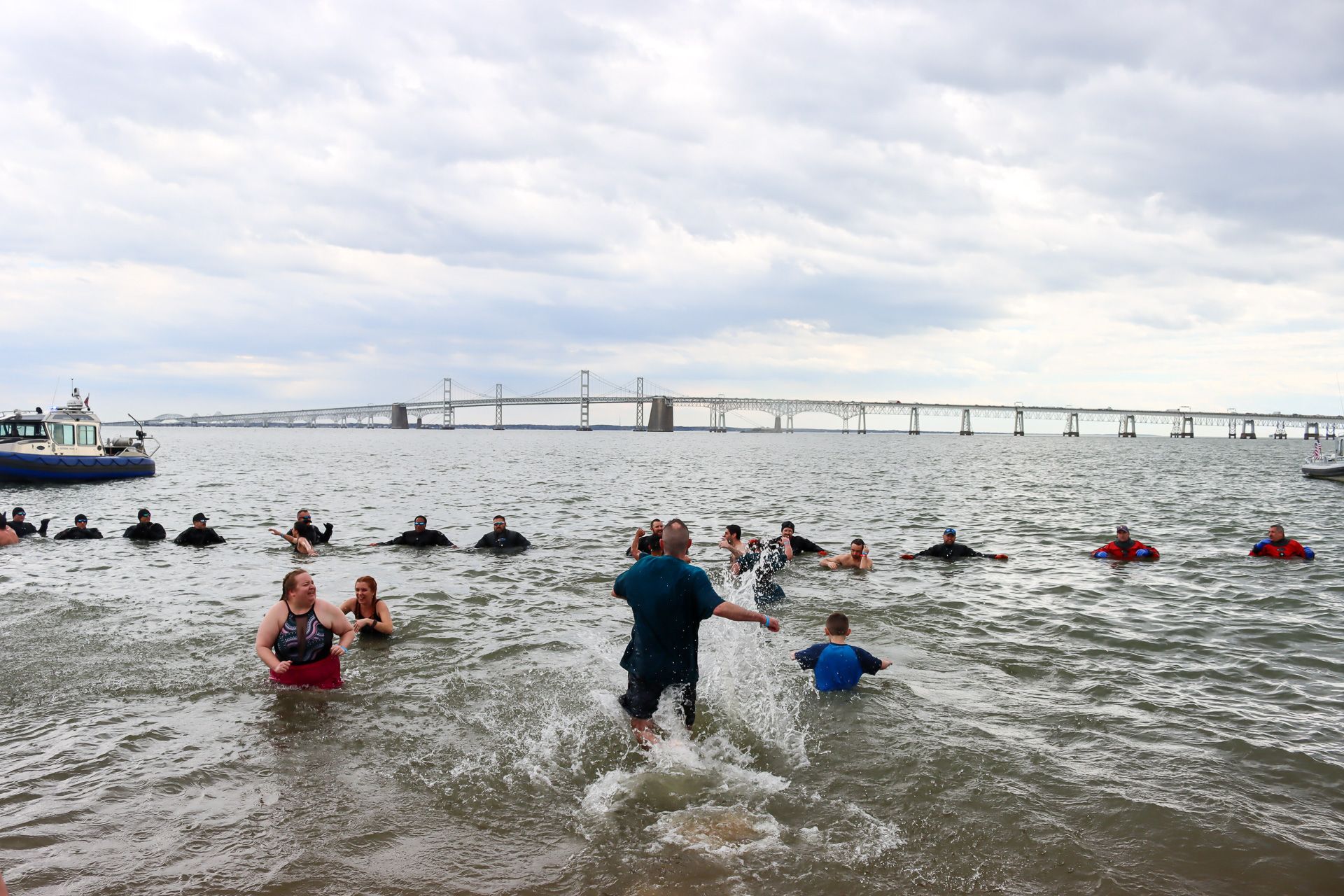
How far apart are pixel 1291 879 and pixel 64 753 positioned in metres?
10.7

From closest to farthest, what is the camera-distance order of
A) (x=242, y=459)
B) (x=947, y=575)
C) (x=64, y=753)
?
1. (x=64, y=753)
2. (x=947, y=575)
3. (x=242, y=459)

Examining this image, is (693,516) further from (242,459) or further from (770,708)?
(242,459)

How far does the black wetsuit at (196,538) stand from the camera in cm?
2128

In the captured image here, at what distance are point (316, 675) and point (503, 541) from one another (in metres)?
11.5

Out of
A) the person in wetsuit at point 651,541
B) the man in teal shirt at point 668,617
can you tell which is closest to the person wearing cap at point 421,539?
the person in wetsuit at point 651,541

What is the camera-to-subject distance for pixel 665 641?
23.3 feet

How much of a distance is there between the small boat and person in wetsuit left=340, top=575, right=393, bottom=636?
6365 centimetres

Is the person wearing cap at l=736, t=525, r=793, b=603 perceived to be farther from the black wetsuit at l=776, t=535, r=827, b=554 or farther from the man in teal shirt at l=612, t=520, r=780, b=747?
the man in teal shirt at l=612, t=520, r=780, b=747

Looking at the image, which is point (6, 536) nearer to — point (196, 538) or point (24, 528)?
point (24, 528)

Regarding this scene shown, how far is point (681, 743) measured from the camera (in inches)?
307

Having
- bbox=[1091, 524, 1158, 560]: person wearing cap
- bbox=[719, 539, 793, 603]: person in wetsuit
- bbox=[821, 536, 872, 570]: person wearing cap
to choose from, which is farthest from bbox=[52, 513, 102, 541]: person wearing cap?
bbox=[1091, 524, 1158, 560]: person wearing cap

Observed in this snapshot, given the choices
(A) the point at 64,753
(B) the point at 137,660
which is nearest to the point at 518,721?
(A) the point at 64,753

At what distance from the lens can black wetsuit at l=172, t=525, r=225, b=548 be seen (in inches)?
838

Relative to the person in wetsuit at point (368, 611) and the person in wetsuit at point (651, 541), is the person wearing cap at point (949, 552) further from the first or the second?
the person in wetsuit at point (368, 611)
